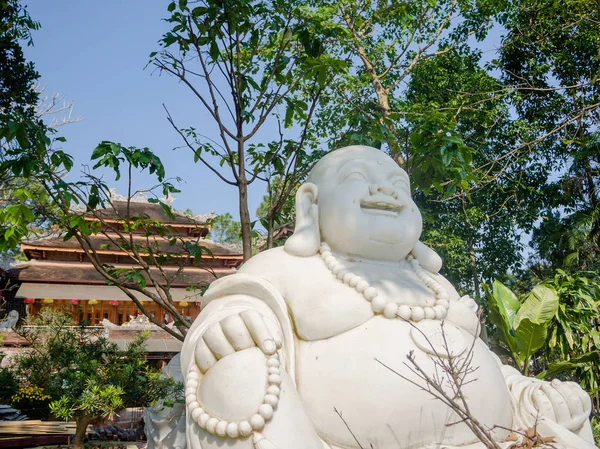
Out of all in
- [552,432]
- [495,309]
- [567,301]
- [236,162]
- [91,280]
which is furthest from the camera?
[91,280]

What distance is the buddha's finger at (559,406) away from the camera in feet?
7.00

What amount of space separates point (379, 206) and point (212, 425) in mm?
A: 1117

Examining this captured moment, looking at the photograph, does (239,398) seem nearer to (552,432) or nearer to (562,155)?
(552,432)

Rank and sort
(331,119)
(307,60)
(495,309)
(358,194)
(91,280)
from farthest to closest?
(91,280), (331,119), (495,309), (307,60), (358,194)

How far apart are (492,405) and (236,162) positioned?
8.48ft

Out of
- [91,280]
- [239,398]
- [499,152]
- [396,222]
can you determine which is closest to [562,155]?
[499,152]

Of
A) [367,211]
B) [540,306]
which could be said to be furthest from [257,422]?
[540,306]

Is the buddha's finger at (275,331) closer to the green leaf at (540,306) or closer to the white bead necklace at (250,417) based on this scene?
the white bead necklace at (250,417)

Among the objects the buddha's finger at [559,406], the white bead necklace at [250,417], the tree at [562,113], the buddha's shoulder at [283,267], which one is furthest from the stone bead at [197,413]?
the tree at [562,113]

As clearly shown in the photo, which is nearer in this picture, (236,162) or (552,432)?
(552,432)

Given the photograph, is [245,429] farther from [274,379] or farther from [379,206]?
[379,206]

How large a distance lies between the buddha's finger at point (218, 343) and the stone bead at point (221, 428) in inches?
9.0

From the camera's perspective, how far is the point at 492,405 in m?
2.06

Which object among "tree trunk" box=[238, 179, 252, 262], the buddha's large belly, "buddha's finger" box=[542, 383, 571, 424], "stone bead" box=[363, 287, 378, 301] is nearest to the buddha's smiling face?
"stone bead" box=[363, 287, 378, 301]
